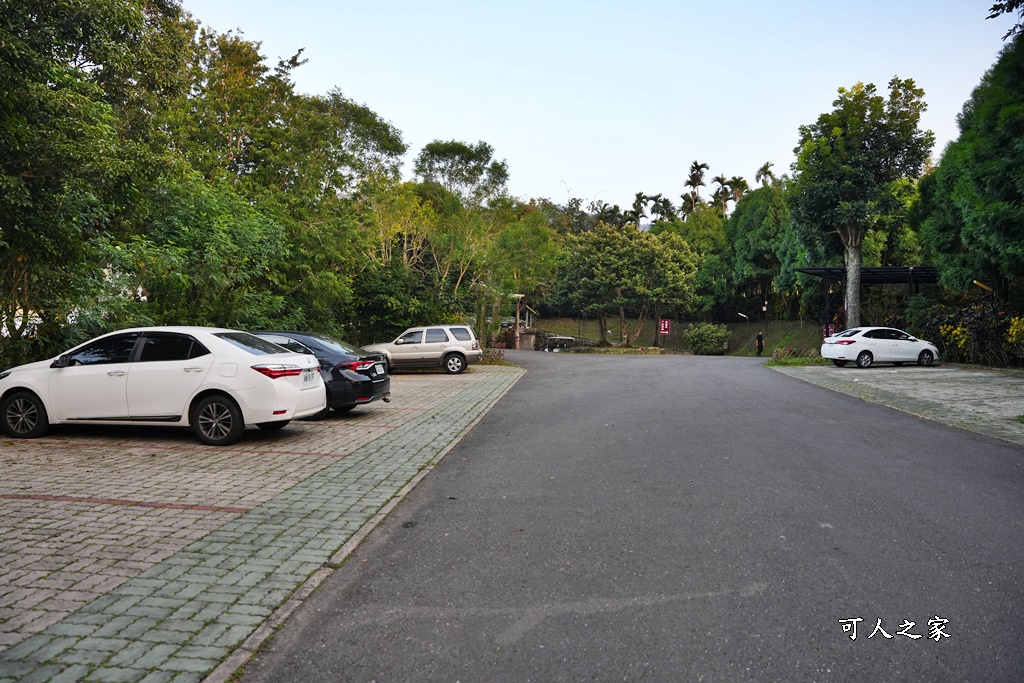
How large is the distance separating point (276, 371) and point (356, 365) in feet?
8.91

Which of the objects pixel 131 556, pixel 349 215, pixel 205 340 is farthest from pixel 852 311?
pixel 131 556

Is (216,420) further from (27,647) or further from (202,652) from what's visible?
(202,652)

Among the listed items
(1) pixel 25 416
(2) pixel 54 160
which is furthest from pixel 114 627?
(2) pixel 54 160

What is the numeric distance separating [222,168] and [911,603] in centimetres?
2443

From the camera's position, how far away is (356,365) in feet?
39.6

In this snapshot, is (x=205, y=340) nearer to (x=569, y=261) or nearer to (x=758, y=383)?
(x=758, y=383)

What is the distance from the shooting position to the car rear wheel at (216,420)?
9.32 m

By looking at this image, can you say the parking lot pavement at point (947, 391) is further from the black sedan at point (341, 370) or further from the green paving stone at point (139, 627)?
the green paving stone at point (139, 627)

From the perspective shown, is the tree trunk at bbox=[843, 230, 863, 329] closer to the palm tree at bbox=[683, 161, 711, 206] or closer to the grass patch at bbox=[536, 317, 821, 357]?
the grass patch at bbox=[536, 317, 821, 357]

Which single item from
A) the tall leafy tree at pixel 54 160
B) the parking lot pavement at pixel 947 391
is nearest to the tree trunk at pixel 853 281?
the parking lot pavement at pixel 947 391

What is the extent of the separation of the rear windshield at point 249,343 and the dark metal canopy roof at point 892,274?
28942 millimetres

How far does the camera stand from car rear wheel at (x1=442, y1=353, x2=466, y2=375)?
81.7 feet

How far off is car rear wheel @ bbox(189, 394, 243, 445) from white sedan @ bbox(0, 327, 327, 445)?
12 millimetres

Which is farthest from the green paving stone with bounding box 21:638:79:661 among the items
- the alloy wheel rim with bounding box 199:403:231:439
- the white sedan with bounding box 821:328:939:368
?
the white sedan with bounding box 821:328:939:368
